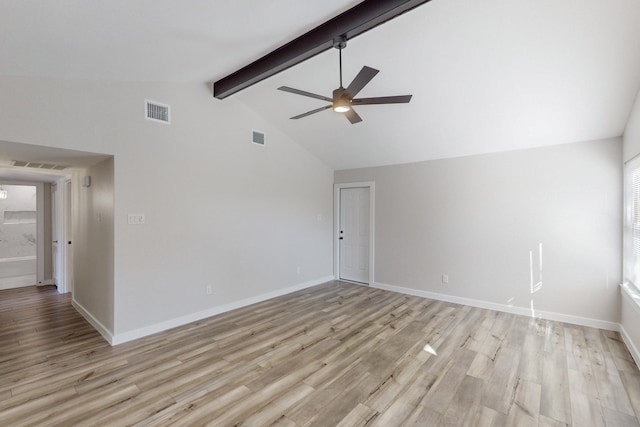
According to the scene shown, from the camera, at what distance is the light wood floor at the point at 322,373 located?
6.89ft

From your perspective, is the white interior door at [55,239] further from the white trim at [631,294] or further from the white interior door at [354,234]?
the white trim at [631,294]

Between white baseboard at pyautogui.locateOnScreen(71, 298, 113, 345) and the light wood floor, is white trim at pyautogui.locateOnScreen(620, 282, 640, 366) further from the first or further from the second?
white baseboard at pyautogui.locateOnScreen(71, 298, 113, 345)

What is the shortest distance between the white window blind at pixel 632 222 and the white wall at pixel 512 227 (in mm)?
153

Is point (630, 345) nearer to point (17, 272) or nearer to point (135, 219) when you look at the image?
point (135, 219)

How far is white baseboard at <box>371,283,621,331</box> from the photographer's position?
12.0 ft

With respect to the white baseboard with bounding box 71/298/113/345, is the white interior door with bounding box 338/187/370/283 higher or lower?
higher

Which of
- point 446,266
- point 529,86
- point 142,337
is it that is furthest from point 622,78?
point 142,337

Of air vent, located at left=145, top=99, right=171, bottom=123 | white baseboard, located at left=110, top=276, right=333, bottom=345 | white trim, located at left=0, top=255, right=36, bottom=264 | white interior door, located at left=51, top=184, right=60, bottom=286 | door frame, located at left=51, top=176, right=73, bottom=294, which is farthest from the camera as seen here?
white trim, located at left=0, top=255, right=36, bottom=264

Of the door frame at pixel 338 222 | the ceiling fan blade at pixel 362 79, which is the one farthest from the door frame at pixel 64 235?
the ceiling fan blade at pixel 362 79

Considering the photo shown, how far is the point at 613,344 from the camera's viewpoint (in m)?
3.20

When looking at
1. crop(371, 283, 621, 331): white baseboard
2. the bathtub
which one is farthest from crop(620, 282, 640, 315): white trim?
the bathtub

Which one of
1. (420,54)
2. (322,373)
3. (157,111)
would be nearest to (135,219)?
(157,111)

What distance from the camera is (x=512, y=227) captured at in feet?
13.9

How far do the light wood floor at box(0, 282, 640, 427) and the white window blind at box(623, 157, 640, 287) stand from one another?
2.72 ft
